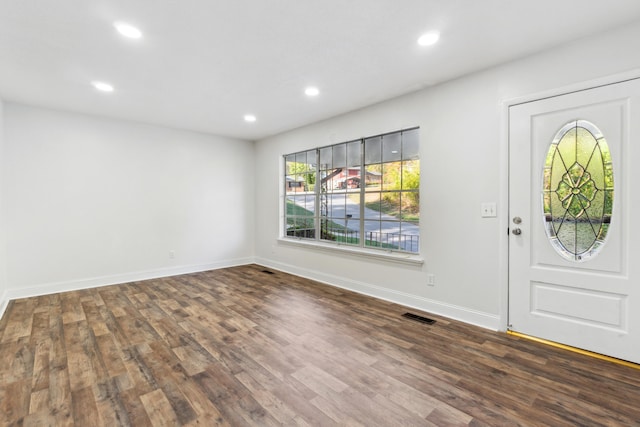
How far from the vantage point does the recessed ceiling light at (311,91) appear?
3391 mm

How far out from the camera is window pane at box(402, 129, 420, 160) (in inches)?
141

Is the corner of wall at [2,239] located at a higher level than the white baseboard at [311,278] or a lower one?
higher

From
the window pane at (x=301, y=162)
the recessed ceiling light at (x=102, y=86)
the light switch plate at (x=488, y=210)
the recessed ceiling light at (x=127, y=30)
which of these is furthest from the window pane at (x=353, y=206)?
the recessed ceiling light at (x=102, y=86)

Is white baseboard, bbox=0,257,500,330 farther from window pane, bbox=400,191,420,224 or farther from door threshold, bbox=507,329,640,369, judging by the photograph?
window pane, bbox=400,191,420,224

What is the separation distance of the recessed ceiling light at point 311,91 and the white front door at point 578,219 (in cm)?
202

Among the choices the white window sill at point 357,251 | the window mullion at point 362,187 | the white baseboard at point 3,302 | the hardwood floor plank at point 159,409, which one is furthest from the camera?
the window mullion at point 362,187

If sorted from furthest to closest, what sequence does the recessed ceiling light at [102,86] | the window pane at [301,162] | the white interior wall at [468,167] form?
1. the window pane at [301,162]
2. the recessed ceiling light at [102,86]
3. the white interior wall at [468,167]

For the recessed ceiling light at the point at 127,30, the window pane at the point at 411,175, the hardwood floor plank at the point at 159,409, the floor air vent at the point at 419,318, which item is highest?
the recessed ceiling light at the point at 127,30

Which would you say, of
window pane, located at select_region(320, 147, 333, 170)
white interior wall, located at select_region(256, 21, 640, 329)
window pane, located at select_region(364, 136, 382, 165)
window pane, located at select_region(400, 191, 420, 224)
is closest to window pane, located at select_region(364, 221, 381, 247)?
white interior wall, located at select_region(256, 21, 640, 329)

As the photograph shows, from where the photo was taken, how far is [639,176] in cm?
216

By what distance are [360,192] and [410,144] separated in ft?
3.17

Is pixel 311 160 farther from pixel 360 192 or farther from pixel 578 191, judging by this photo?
pixel 578 191

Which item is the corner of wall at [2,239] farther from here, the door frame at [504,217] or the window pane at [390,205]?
the door frame at [504,217]

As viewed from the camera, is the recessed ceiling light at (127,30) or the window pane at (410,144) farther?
the window pane at (410,144)
